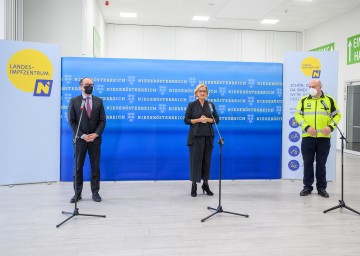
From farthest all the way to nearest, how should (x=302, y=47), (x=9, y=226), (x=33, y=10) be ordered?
(x=302, y=47) → (x=33, y=10) → (x=9, y=226)

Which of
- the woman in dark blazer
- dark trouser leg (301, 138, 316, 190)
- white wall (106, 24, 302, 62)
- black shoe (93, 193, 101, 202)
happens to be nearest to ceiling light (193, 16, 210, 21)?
white wall (106, 24, 302, 62)

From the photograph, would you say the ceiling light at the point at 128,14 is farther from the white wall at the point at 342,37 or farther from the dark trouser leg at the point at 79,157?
the dark trouser leg at the point at 79,157

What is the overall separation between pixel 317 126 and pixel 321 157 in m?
0.47

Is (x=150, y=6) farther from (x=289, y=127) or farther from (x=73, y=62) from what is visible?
(x=289, y=127)

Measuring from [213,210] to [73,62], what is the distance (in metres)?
3.39

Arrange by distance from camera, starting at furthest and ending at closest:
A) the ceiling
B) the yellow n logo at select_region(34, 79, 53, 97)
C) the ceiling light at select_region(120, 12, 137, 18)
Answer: the ceiling light at select_region(120, 12, 137, 18), the ceiling, the yellow n logo at select_region(34, 79, 53, 97)

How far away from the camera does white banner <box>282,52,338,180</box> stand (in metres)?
6.64

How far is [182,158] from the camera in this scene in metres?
6.69

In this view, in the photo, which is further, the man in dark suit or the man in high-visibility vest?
the man in high-visibility vest

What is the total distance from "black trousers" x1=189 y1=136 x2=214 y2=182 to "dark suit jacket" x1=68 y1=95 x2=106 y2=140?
132cm

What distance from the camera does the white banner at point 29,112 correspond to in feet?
19.6

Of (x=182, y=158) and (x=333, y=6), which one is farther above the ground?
(x=333, y=6)

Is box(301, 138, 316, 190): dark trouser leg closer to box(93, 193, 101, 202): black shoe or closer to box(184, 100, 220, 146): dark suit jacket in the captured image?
box(184, 100, 220, 146): dark suit jacket

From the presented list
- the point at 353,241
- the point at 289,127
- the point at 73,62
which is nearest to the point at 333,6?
the point at 289,127
